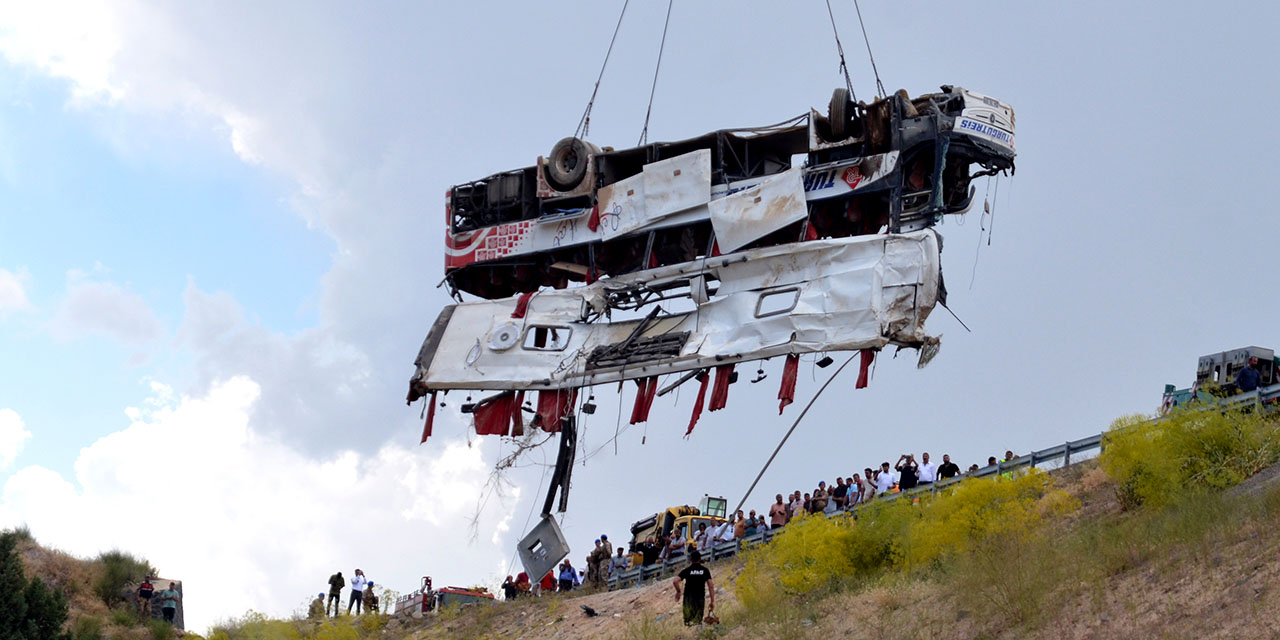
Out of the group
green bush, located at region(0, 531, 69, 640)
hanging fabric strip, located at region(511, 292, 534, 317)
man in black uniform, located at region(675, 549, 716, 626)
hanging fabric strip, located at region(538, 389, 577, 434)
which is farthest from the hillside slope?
green bush, located at region(0, 531, 69, 640)

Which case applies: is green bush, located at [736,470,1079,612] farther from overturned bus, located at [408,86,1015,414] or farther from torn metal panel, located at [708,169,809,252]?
torn metal panel, located at [708,169,809,252]

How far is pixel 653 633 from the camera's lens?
2706 cm

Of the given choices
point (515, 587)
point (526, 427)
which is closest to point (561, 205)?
point (526, 427)

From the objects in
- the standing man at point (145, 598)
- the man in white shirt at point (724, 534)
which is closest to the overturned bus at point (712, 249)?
the man in white shirt at point (724, 534)

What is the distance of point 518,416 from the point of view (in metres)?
37.3

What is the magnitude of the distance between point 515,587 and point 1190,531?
18521 millimetres

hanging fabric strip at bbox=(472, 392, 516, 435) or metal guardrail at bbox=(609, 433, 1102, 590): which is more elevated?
hanging fabric strip at bbox=(472, 392, 516, 435)

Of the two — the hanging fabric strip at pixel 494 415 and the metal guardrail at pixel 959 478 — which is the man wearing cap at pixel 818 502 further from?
the hanging fabric strip at pixel 494 415

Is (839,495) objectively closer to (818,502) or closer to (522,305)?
(818,502)

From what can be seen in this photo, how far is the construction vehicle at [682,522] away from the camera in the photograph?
121 ft

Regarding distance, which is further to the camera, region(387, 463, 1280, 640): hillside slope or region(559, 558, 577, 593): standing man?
region(559, 558, 577, 593): standing man

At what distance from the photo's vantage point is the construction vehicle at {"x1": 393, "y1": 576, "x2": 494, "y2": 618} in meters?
39.0

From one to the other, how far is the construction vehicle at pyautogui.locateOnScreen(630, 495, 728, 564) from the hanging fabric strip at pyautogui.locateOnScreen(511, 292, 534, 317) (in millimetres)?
5954

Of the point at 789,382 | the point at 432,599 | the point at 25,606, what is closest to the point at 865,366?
the point at 789,382
